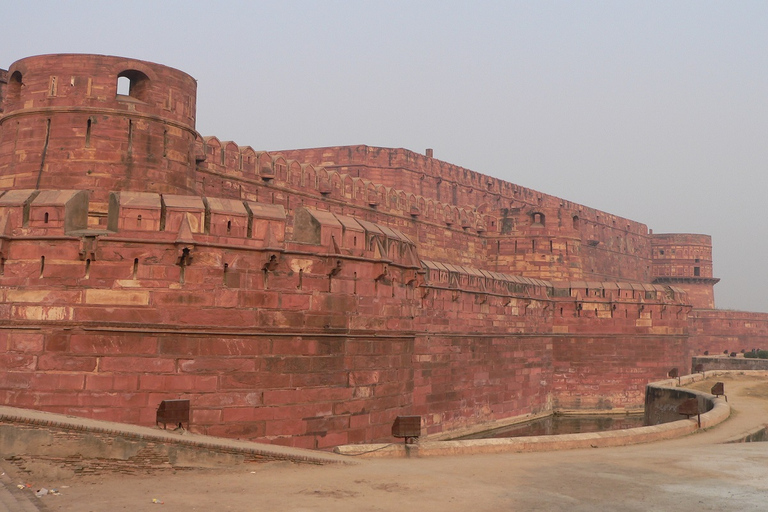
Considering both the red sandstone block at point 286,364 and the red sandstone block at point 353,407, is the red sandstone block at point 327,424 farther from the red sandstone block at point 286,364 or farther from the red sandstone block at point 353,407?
the red sandstone block at point 286,364

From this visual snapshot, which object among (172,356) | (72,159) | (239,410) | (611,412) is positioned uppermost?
(72,159)

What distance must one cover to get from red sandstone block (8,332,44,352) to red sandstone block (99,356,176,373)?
80 centimetres

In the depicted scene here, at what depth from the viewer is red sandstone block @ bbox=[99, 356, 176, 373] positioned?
29.7 feet

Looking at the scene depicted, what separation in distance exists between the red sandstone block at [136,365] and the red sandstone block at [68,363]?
5.3 inches

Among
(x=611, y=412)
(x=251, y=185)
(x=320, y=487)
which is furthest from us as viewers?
(x=611, y=412)

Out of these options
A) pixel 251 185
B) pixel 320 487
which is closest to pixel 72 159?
pixel 251 185

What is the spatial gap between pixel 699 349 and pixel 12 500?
161 feet

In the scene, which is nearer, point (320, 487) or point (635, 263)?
point (320, 487)

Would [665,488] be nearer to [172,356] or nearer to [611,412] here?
[172,356]

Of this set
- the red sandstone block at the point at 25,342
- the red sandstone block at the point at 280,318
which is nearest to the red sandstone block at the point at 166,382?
the red sandstone block at the point at 280,318

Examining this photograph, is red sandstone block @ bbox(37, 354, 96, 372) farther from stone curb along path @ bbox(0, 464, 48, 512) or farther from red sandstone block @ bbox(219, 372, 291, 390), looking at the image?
stone curb along path @ bbox(0, 464, 48, 512)

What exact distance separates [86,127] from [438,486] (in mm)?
8791

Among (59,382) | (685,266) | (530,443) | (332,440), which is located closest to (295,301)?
(332,440)

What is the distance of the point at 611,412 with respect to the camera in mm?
27734
